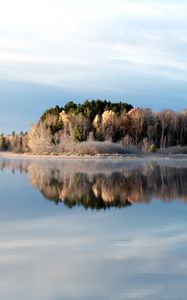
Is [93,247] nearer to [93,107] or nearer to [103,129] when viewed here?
[103,129]

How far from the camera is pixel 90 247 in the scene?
6801 mm

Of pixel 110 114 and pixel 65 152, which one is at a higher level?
pixel 110 114

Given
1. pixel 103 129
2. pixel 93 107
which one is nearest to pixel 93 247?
pixel 103 129

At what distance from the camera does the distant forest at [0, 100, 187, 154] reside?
5206 cm

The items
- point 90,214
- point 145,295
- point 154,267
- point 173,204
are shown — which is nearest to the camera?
point 145,295

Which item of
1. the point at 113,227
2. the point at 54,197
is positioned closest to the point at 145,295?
the point at 113,227

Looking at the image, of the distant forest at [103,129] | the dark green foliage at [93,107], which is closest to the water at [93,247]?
the distant forest at [103,129]

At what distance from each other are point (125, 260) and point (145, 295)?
1.34 m

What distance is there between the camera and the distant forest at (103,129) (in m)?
52.1

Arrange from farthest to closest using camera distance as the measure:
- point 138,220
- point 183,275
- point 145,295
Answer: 1. point 138,220
2. point 183,275
3. point 145,295

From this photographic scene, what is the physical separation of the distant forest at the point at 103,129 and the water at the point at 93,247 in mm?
36109

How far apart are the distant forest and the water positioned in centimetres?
3611

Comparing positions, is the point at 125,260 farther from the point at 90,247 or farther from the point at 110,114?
the point at 110,114

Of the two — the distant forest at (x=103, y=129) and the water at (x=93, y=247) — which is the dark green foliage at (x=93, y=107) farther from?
the water at (x=93, y=247)
